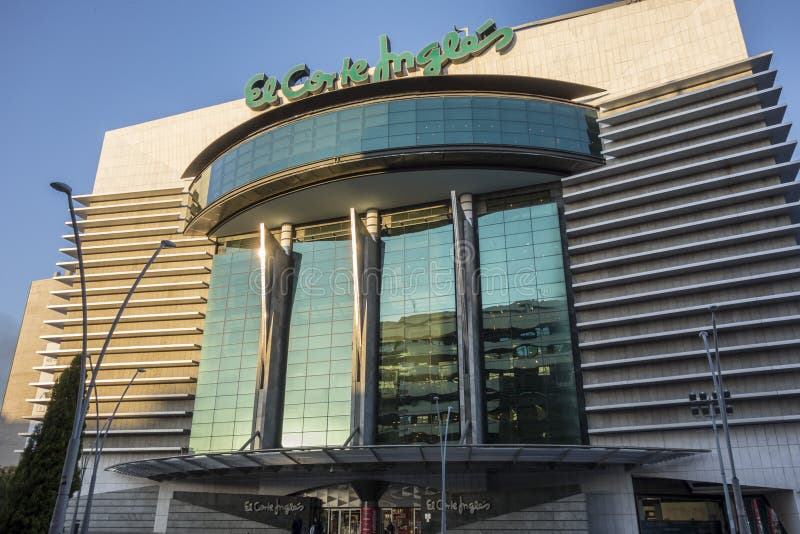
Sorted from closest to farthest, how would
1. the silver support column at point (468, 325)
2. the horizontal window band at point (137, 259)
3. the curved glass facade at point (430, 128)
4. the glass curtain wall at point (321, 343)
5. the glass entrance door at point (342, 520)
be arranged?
the silver support column at point (468, 325) < the glass entrance door at point (342, 520) < the curved glass facade at point (430, 128) < the glass curtain wall at point (321, 343) < the horizontal window band at point (137, 259)

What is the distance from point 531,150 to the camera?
52406mm

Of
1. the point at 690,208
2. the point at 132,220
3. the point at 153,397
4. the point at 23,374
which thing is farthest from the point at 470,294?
the point at 23,374

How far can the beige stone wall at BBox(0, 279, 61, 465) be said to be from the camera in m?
90.6

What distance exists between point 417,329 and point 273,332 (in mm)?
13335

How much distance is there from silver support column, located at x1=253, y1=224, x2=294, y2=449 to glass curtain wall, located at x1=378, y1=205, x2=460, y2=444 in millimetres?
9445

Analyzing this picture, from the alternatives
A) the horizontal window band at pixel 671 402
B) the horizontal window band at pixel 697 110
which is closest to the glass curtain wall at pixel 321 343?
the horizontal window band at pixel 671 402

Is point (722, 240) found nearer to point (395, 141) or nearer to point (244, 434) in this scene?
point (395, 141)

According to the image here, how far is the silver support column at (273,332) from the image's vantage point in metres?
54.2

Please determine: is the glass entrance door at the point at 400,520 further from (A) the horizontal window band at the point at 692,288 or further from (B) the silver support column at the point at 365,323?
(A) the horizontal window band at the point at 692,288

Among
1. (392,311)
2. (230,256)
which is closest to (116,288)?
(230,256)

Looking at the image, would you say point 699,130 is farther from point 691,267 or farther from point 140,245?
point 140,245

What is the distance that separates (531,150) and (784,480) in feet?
97.7

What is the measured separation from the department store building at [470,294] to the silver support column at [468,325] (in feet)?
0.82

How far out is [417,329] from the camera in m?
54.3
